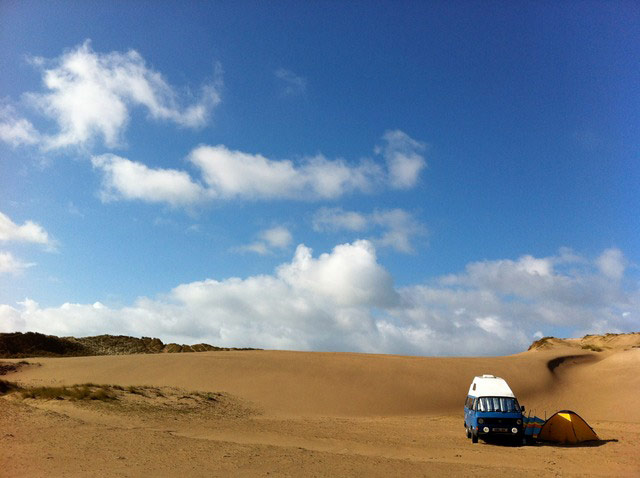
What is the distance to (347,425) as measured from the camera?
26203mm

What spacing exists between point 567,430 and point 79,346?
60888 mm

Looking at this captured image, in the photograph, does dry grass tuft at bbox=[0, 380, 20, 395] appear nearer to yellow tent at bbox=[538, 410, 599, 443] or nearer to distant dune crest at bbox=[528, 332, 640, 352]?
yellow tent at bbox=[538, 410, 599, 443]

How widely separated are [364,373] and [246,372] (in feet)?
28.4

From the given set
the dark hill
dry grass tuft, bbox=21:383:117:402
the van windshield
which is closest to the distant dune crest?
the dark hill

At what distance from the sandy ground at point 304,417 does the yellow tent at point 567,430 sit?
112 centimetres

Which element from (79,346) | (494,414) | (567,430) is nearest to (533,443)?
(567,430)

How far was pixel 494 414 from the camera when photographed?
21172 mm

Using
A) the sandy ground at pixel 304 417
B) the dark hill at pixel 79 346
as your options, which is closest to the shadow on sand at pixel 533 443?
the sandy ground at pixel 304 417

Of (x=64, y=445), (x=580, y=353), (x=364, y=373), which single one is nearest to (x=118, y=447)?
(x=64, y=445)

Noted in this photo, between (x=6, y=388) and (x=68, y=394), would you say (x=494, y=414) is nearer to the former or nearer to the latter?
(x=68, y=394)

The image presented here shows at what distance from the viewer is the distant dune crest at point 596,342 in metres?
62.6

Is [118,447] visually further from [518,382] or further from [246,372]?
[518,382]

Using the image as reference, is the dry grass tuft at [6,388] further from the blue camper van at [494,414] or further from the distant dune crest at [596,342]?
the distant dune crest at [596,342]

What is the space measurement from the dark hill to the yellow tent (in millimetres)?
47162
